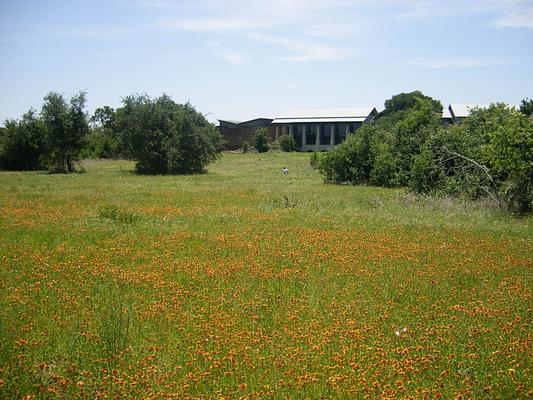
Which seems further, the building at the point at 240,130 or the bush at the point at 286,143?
the building at the point at 240,130

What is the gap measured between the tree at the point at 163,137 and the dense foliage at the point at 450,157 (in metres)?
12.7

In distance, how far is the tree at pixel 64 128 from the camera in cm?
4041

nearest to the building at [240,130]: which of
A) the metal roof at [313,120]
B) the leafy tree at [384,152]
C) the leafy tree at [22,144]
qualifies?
the metal roof at [313,120]


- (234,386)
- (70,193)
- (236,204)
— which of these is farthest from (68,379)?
(70,193)

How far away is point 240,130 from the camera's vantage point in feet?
275

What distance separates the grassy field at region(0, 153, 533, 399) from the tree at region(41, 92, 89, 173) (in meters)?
27.0

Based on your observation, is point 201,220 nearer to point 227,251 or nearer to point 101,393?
point 227,251

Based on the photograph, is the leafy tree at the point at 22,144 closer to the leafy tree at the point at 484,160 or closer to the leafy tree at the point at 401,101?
the leafy tree at the point at 484,160

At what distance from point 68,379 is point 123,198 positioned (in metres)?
16.8

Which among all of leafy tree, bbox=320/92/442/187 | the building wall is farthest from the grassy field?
the building wall

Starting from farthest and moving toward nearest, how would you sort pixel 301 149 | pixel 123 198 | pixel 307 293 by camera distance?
1. pixel 301 149
2. pixel 123 198
3. pixel 307 293

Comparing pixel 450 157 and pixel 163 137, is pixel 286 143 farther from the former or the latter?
pixel 450 157

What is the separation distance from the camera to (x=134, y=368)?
5.55 metres

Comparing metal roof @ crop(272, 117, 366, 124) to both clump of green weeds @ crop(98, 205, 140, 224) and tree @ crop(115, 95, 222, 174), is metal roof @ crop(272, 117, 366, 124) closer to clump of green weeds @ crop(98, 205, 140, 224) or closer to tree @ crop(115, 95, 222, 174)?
tree @ crop(115, 95, 222, 174)
